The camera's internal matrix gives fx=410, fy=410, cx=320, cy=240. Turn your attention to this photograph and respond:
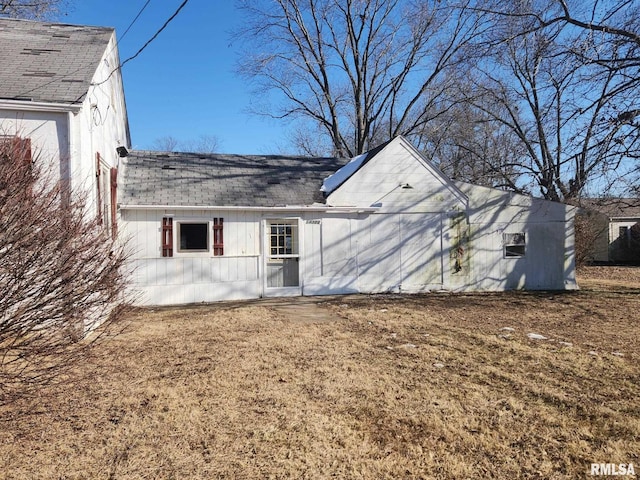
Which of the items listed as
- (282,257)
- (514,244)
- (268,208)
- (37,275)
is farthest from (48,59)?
(514,244)

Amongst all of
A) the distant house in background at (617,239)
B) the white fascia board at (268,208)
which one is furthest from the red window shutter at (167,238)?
the distant house in background at (617,239)

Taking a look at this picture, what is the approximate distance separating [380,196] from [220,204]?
481 cm

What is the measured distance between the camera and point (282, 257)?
11883 mm

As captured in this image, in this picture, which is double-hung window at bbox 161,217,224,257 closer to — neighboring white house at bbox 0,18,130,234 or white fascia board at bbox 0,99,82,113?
neighboring white house at bbox 0,18,130,234

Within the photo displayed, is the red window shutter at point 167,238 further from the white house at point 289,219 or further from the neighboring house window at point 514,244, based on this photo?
the neighboring house window at point 514,244

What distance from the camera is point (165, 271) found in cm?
1073

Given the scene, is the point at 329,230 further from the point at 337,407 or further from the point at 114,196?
the point at 337,407

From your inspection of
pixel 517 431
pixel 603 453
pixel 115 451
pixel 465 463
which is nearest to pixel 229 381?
pixel 115 451

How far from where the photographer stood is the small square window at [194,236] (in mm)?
11102

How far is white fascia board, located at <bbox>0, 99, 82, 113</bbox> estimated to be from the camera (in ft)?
22.9

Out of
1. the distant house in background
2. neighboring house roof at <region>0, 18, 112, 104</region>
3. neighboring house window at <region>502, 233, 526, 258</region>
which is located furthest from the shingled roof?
the distant house in background

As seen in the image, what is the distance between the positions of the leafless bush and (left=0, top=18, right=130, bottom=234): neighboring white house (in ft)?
6.80

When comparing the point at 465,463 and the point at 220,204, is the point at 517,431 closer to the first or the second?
the point at 465,463

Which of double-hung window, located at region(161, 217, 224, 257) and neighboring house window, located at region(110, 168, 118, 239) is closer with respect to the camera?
neighboring house window, located at region(110, 168, 118, 239)
